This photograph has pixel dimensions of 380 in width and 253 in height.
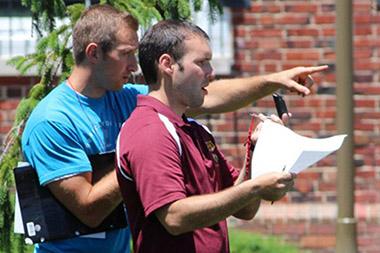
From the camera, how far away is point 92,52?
4.74 metres

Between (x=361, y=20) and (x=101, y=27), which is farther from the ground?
(x=101, y=27)

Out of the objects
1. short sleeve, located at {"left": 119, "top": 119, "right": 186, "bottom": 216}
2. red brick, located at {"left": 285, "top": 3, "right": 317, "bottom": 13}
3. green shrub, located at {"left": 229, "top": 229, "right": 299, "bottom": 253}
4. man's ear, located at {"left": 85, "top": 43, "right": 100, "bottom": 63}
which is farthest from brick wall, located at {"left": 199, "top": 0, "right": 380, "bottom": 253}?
short sleeve, located at {"left": 119, "top": 119, "right": 186, "bottom": 216}

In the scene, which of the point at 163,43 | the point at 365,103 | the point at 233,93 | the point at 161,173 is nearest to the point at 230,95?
the point at 233,93

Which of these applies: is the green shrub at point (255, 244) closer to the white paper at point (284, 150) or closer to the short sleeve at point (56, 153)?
the short sleeve at point (56, 153)

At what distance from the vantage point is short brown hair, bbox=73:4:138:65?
4.70 meters

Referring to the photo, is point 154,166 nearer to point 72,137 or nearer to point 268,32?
point 72,137

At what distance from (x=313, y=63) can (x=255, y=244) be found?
5.01 ft

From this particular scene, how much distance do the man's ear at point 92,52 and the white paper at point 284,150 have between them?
87 centimetres

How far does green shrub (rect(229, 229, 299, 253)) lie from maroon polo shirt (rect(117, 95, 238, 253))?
4.01m

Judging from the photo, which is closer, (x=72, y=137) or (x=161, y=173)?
(x=161, y=173)

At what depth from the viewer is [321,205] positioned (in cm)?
907

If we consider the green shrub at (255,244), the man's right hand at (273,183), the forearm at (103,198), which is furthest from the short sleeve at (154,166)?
the green shrub at (255,244)

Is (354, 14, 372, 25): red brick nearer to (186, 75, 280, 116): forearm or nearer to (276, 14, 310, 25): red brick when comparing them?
(276, 14, 310, 25): red brick

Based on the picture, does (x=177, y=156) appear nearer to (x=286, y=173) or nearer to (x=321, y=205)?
(x=286, y=173)
